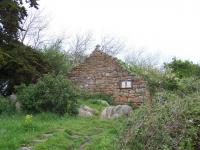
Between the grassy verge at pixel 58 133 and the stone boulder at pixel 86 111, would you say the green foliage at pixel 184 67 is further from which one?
the grassy verge at pixel 58 133

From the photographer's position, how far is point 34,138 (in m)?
10.7

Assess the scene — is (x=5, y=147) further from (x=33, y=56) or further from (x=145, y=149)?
(x=33, y=56)

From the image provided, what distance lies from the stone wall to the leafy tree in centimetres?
451

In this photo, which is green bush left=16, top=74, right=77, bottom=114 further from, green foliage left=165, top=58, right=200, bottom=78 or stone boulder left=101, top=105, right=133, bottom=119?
green foliage left=165, top=58, right=200, bottom=78

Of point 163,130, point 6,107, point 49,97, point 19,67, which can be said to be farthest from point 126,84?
point 163,130

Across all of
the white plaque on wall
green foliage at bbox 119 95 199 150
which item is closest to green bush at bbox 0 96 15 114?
the white plaque on wall

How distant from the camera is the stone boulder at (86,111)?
16.1 metres

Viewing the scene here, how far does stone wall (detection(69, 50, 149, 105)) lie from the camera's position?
20109mm

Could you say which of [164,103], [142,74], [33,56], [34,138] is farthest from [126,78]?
[164,103]

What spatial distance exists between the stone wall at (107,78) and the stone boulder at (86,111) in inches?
135

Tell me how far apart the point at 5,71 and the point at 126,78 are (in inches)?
232

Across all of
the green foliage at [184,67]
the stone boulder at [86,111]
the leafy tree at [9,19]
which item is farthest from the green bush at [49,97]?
the green foliage at [184,67]

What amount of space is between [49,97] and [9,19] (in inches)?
170

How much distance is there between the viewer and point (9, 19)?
58.1 feet
